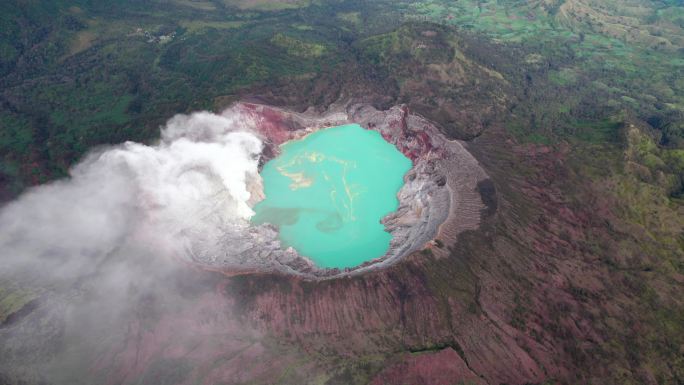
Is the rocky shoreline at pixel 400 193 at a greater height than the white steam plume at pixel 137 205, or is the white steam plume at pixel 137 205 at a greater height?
the white steam plume at pixel 137 205

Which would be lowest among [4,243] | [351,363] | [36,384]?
[351,363]

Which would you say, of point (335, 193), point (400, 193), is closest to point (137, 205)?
point (335, 193)

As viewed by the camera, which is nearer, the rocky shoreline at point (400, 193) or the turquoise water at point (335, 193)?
the rocky shoreline at point (400, 193)

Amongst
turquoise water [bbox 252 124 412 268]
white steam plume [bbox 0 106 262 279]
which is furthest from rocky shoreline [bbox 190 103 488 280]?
white steam plume [bbox 0 106 262 279]

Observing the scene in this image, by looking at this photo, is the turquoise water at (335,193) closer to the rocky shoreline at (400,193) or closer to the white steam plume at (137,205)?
the rocky shoreline at (400,193)

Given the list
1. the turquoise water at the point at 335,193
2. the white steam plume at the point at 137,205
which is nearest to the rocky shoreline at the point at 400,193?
the turquoise water at the point at 335,193

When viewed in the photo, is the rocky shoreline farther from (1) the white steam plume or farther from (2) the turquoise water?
(1) the white steam plume

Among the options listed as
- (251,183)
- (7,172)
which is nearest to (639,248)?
(251,183)

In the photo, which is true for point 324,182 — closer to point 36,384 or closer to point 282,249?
point 282,249
